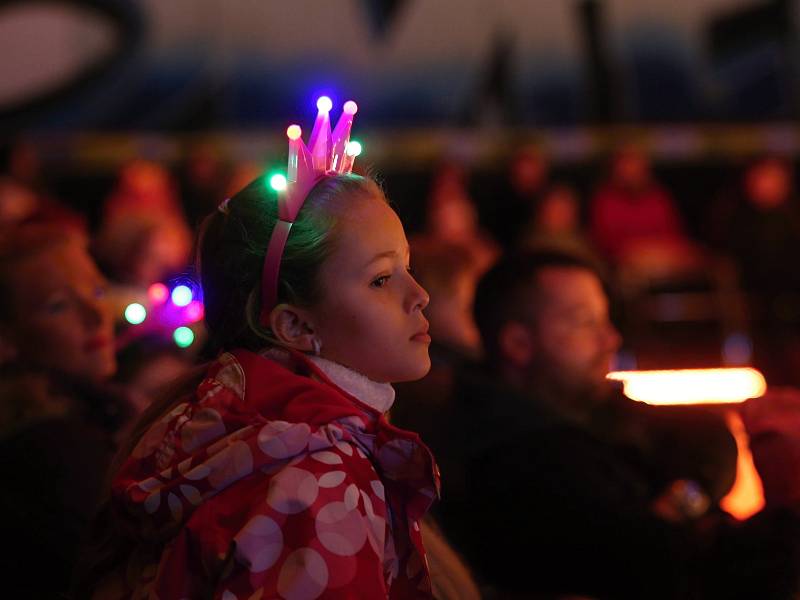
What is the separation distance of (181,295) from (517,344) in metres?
1.03

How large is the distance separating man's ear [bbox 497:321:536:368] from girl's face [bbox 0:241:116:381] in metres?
0.79

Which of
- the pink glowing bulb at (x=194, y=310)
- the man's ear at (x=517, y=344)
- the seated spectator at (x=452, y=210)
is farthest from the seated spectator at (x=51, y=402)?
the seated spectator at (x=452, y=210)

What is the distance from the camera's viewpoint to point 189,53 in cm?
756

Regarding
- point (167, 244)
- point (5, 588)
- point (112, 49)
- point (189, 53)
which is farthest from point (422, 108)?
point (5, 588)

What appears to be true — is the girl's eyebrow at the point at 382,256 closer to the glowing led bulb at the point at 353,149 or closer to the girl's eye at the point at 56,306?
the glowing led bulb at the point at 353,149

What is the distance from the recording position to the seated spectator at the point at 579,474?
1730 millimetres

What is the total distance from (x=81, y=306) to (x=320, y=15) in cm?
594

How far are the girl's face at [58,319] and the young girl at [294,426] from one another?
2.33 feet

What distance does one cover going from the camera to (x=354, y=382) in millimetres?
1272

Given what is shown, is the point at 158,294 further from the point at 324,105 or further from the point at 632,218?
the point at 632,218

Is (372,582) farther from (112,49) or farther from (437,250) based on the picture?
(112,49)

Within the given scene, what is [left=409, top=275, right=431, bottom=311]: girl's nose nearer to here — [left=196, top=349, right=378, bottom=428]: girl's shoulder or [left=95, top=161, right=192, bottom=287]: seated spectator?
[left=196, top=349, right=378, bottom=428]: girl's shoulder

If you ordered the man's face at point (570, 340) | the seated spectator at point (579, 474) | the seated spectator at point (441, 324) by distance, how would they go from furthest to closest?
the man's face at point (570, 340) → the seated spectator at point (441, 324) → the seated spectator at point (579, 474)

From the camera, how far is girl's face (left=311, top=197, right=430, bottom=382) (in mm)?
1266
